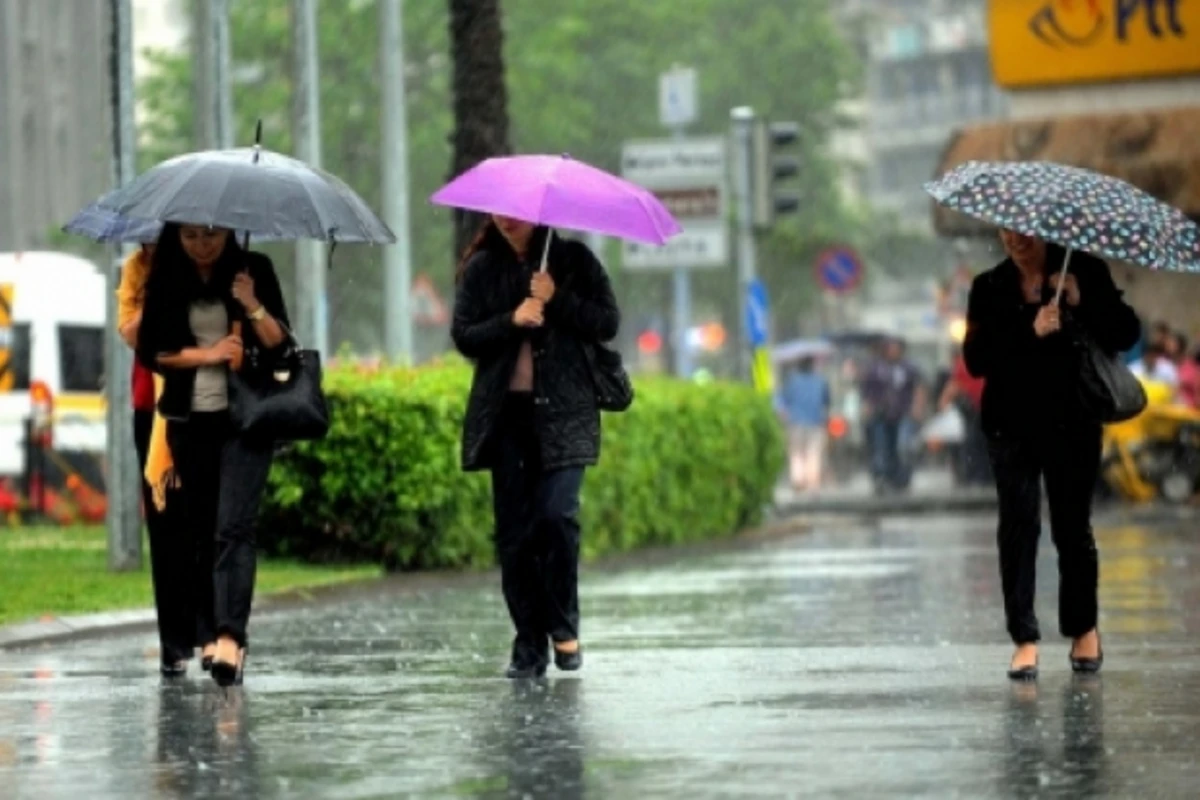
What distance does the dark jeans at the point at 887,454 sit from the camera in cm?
4438

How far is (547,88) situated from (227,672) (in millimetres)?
53706

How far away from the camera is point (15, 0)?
69.1 meters

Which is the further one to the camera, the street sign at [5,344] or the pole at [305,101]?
the street sign at [5,344]

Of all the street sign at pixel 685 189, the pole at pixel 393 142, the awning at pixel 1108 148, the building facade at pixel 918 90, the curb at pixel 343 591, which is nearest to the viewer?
the curb at pixel 343 591

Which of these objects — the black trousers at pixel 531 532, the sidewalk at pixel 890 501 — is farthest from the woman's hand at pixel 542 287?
the sidewalk at pixel 890 501

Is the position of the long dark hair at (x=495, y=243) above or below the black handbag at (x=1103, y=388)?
above

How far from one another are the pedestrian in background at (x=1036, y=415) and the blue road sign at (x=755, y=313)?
75.4ft

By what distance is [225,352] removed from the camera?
12961 mm

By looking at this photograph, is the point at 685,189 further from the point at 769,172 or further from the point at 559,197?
the point at 559,197

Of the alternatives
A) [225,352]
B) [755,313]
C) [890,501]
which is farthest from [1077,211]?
[890,501]

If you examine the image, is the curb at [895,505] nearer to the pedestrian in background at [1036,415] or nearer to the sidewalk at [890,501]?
the sidewalk at [890,501]

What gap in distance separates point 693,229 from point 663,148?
145 centimetres

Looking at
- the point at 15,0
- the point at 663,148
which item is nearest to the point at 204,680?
the point at 663,148

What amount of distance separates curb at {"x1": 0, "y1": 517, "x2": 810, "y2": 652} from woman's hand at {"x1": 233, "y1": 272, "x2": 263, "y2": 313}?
321cm
